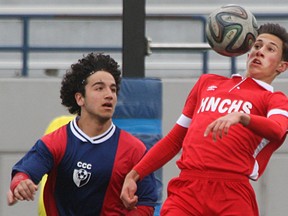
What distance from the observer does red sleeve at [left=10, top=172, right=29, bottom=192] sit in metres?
6.27

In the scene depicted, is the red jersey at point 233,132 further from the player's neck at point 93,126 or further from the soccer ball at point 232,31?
the player's neck at point 93,126

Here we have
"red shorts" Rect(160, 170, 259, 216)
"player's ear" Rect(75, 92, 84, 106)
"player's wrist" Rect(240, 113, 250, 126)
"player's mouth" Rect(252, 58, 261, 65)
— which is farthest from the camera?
"player's ear" Rect(75, 92, 84, 106)

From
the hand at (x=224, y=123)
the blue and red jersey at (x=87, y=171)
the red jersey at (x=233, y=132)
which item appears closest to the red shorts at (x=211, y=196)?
the red jersey at (x=233, y=132)

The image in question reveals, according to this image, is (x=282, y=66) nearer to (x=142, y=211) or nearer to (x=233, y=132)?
(x=233, y=132)

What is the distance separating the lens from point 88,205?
6.68m

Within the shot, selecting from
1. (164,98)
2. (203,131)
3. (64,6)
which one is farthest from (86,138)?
(64,6)

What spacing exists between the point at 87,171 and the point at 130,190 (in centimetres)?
41

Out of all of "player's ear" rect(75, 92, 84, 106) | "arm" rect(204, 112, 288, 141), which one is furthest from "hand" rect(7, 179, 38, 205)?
"arm" rect(204, 112, 288, 141)

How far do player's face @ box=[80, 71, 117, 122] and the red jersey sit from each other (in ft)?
1.89

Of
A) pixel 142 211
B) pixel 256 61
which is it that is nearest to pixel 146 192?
pixel 142 211

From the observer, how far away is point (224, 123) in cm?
548

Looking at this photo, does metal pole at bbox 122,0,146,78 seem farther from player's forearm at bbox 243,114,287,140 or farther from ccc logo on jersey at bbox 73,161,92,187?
player's forearm at bbox 243,114,287,140

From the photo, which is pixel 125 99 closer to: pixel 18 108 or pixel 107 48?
pixel 18 108

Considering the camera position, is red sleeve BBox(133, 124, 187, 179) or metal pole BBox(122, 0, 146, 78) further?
metal pole BBox(122, 0, 146, 78)
